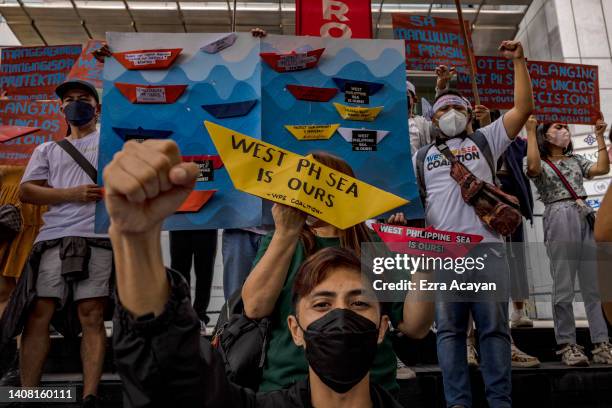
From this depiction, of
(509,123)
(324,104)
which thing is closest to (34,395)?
(324,104)

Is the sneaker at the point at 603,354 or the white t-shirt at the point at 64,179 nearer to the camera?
the white t-shirt at the point at 64,179

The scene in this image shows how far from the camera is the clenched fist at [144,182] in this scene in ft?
3.19

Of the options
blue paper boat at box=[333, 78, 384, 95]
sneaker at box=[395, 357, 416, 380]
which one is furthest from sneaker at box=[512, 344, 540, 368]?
blue paper boat at box=[333, 78, 384, 95]

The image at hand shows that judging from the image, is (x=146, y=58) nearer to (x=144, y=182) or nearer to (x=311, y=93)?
(x=311, y=93)

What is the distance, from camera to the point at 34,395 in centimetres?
281

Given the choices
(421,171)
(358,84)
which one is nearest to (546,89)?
(421,171)

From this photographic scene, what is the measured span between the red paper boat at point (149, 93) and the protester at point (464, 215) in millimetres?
1407

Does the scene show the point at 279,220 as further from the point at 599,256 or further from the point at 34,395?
the point at 34,395

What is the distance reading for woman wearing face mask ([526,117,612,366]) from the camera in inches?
150

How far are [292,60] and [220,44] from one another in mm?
400

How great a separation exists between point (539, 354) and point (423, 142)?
1.70m

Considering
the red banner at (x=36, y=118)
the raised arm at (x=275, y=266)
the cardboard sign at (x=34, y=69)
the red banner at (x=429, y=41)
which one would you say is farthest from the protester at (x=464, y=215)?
the cardboard sign at (x=34, y=69)

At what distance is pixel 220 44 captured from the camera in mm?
3176

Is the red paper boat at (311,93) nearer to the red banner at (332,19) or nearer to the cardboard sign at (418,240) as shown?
the red banner at (332,19)
